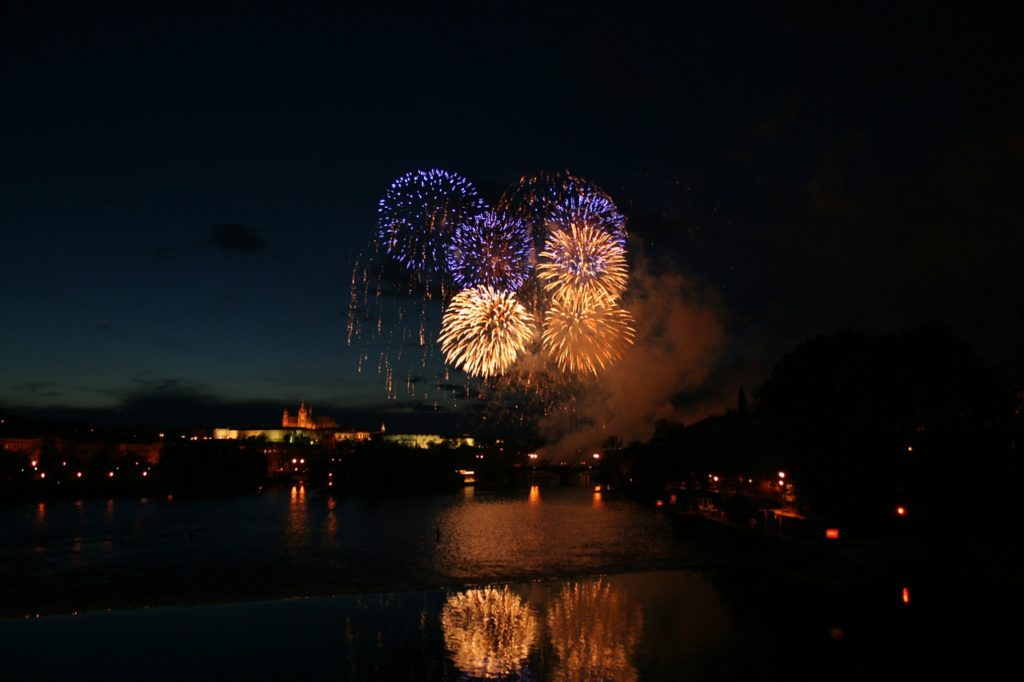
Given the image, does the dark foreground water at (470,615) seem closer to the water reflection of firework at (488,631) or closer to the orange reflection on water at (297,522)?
the water reflection of firework at (488,631)

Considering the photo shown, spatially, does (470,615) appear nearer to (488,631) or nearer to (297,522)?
(488,631)

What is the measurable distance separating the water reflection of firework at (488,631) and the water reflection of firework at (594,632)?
0.86m

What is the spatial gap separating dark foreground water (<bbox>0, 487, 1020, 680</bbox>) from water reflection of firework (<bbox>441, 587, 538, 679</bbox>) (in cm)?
8

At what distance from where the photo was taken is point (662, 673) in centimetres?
1772

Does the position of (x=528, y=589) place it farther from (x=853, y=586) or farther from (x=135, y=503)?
(x=135, y=503)

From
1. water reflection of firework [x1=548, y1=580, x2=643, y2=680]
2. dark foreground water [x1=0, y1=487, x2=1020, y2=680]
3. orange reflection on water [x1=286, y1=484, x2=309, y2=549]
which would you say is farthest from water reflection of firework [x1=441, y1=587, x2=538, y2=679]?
orange reflection on water [x1=286, y1=484, x2=309, y2=549]

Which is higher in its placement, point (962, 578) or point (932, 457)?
point (932, 457)

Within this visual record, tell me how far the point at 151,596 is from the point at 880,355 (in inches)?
1322

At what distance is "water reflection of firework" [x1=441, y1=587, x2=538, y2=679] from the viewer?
18516mm

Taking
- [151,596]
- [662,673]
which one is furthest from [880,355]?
[151,596]

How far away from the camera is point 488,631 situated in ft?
70.7

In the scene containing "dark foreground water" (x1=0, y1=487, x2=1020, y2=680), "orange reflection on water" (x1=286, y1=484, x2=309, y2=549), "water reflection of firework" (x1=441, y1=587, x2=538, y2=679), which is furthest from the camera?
"orange reflection on water" (x1=286, y1=484, x2=309, y2=549)

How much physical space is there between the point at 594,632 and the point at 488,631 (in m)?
2.82

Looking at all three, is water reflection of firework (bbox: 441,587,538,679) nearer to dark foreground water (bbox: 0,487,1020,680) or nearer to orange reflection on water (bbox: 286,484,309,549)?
dark foreground water (bbox: 0,487,1020,680)
